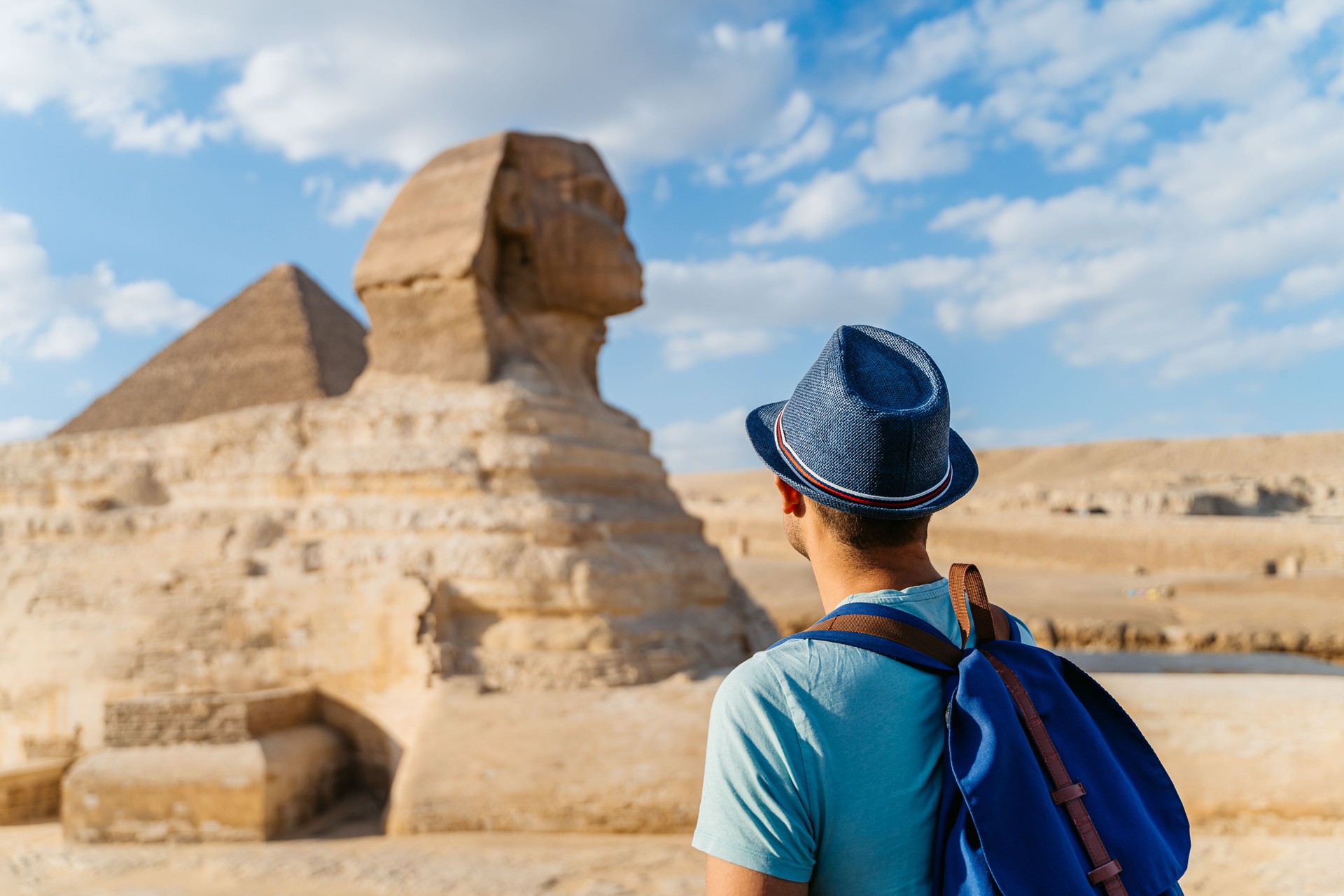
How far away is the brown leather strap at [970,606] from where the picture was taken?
1.21 m

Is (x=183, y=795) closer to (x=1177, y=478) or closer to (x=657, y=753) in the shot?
(x=657, y=753)

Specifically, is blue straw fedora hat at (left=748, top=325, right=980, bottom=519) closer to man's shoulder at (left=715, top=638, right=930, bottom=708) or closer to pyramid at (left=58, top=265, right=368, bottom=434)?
man's shoulder at (left=715, top=638, right=930, bottom=708)

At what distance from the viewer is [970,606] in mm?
1232

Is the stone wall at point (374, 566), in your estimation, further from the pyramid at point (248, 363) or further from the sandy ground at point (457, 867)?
the pyramid at point (248, 363)

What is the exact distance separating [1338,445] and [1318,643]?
3381cm

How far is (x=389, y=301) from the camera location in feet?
24.6

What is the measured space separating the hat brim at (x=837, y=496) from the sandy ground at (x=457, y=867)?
Answer: 3494mm

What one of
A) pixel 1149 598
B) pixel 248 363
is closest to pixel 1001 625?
pixel 248 363

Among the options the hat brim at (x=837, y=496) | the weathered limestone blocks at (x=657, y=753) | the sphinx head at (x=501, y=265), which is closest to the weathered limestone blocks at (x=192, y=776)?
the weathered limestone blocks at (x=657, y=753)

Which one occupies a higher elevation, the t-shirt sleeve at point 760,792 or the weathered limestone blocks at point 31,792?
the t-shirt sleeve at point 760,792

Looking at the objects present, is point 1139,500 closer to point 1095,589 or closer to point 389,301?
point 1095,589

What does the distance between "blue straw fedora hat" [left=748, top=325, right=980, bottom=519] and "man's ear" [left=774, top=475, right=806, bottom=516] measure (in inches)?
1.0

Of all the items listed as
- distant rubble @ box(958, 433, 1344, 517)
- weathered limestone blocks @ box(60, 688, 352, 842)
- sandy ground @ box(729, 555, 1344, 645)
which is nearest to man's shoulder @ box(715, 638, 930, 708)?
weathered limestone blocks @ box(60, 688, 352, 842)

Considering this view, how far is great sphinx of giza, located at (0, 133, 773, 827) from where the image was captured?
6.12 m
